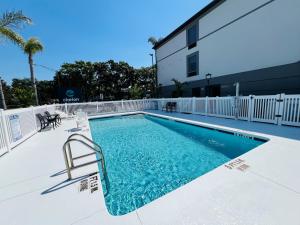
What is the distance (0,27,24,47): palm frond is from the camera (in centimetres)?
836

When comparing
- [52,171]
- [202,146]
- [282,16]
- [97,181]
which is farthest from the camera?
[282,16]

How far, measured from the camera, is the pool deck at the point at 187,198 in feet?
5.62

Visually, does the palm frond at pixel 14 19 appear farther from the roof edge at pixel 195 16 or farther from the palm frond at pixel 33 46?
the roof edge at pixel 195 16

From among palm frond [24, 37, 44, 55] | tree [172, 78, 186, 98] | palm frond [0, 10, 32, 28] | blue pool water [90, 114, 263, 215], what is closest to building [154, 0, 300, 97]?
tree [172, 78, 186, 98]

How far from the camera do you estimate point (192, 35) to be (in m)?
13.3

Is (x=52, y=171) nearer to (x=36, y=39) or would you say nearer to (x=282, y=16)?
(x=282, y=16)

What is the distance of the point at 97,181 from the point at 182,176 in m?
1.82

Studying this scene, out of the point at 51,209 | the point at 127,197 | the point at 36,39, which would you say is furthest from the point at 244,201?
the point at 36,39

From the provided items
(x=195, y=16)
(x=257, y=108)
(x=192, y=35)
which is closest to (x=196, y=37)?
(x=192, y=35)

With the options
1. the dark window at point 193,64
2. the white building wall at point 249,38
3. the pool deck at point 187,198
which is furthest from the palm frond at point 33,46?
the pool deck at point 187,198

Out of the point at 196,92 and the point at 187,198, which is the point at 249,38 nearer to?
the point at 196,92

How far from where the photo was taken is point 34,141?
17.1 ft

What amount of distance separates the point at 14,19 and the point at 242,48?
13522 millimetres

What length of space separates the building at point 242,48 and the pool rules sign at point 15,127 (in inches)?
458
